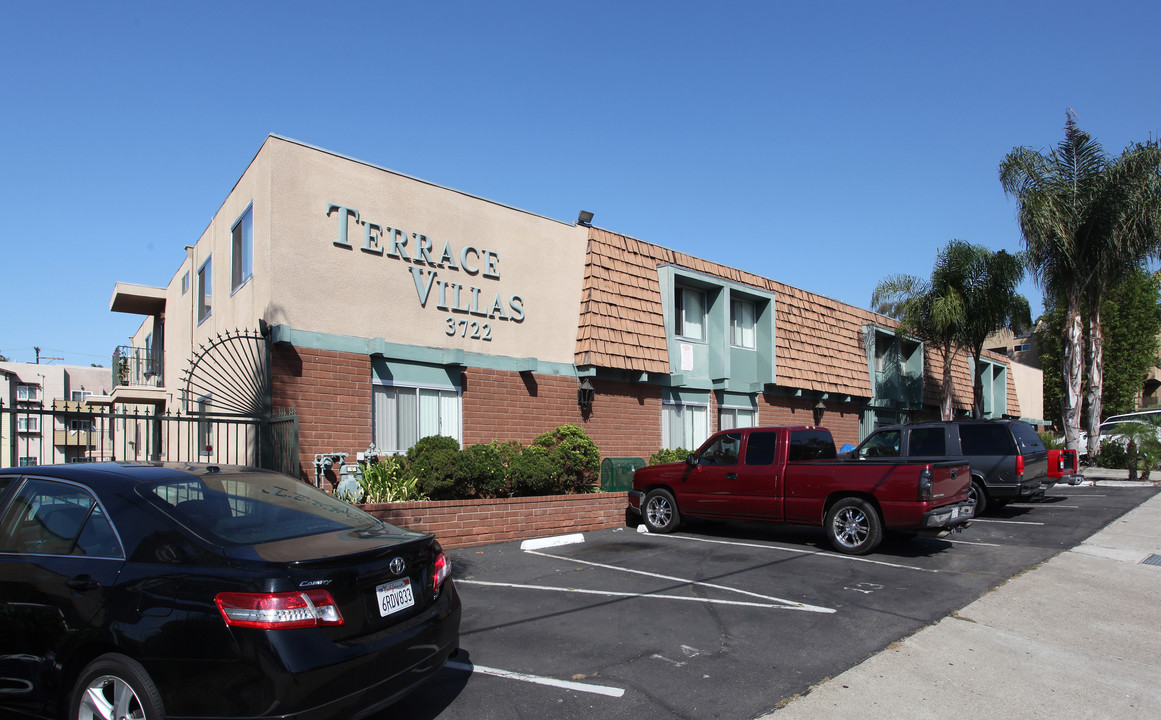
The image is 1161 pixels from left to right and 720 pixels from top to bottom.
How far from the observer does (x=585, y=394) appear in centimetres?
1522

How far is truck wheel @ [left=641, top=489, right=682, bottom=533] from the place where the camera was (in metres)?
12.2

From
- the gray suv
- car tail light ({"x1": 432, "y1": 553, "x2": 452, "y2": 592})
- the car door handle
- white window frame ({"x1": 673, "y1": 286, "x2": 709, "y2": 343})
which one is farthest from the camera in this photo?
white window frame ({"x1": 673, "y1": 286, "x2": 709, "y2": 343})

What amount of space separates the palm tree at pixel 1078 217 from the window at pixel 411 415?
18815 mm

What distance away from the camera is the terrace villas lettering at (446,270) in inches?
479

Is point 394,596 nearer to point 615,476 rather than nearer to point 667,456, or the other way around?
point 615,476

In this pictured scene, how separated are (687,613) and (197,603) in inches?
184

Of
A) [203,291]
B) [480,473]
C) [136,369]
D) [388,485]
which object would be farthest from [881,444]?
[136,369]

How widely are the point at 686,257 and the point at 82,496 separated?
1532 cm

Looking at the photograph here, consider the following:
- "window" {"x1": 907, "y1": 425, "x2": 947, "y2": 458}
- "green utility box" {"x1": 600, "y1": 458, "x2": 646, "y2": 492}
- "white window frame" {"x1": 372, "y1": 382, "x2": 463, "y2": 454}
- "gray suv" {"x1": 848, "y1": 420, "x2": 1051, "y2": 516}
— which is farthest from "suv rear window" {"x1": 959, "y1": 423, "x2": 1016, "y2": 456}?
"white window frame" {"x1": 372, "y1": 382, "x2": 463, "y2": 454}

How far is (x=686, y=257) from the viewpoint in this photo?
1822 centimetres

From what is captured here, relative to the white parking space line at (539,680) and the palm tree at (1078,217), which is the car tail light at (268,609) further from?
the palm tree at (1078,217)

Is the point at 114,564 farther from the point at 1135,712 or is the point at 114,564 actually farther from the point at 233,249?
the point at 233,249

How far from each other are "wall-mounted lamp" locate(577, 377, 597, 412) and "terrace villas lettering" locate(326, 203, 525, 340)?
1.91m

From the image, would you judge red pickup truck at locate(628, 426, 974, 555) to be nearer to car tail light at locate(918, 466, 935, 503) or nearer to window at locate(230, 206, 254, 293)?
car tail light at locate(918, 466, 935, 503)
